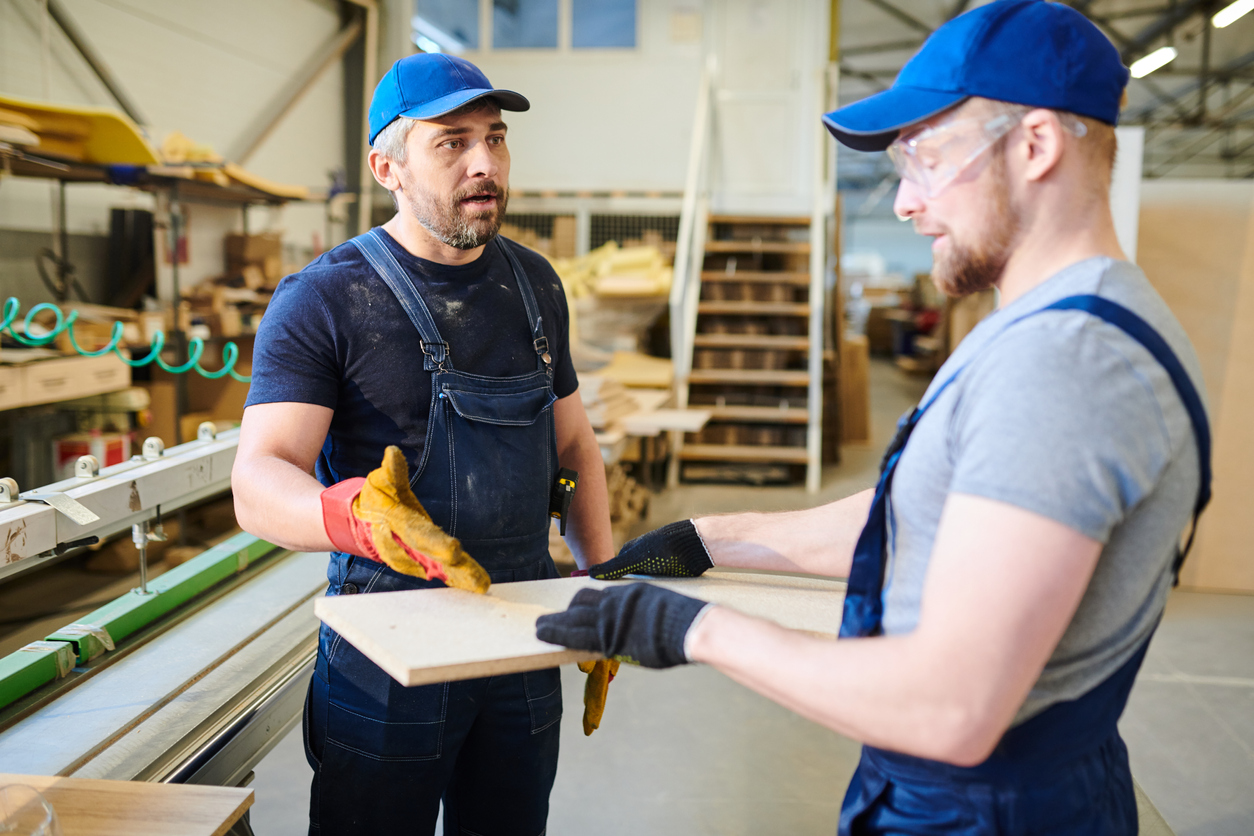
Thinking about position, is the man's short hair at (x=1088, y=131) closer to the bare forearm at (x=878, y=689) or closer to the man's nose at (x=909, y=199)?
the man's nose at (x=909, y=199)

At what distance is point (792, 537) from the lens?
1496mm

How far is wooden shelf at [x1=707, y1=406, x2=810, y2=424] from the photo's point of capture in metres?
7.51

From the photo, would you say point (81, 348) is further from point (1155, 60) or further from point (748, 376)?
point (1155, 60)

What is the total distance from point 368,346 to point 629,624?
0.77 metres

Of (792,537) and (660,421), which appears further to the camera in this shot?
(660,421)

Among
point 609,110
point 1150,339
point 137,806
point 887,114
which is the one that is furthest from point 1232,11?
point 137,806

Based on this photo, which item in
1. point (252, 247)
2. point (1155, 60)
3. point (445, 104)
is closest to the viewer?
point (445, 104)

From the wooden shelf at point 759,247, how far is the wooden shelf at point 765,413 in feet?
5.25

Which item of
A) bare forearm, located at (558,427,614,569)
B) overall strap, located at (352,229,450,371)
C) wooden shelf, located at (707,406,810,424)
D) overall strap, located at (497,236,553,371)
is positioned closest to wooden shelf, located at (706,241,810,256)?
wooden shelf, located at (707,406,810,424)

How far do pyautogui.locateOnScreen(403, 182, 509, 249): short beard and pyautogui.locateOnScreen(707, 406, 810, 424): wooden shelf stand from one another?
19.3 feet

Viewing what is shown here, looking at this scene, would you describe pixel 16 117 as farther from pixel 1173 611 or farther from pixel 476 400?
pixel 1173 611

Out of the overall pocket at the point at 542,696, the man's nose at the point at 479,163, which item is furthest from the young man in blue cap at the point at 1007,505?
the man's nose at the point at 479,163

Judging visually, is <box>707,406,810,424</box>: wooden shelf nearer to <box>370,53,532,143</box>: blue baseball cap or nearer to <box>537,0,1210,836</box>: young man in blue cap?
<box>370,53,532,143</box>: blue baseball cap

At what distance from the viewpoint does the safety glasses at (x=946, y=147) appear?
1.01 m
